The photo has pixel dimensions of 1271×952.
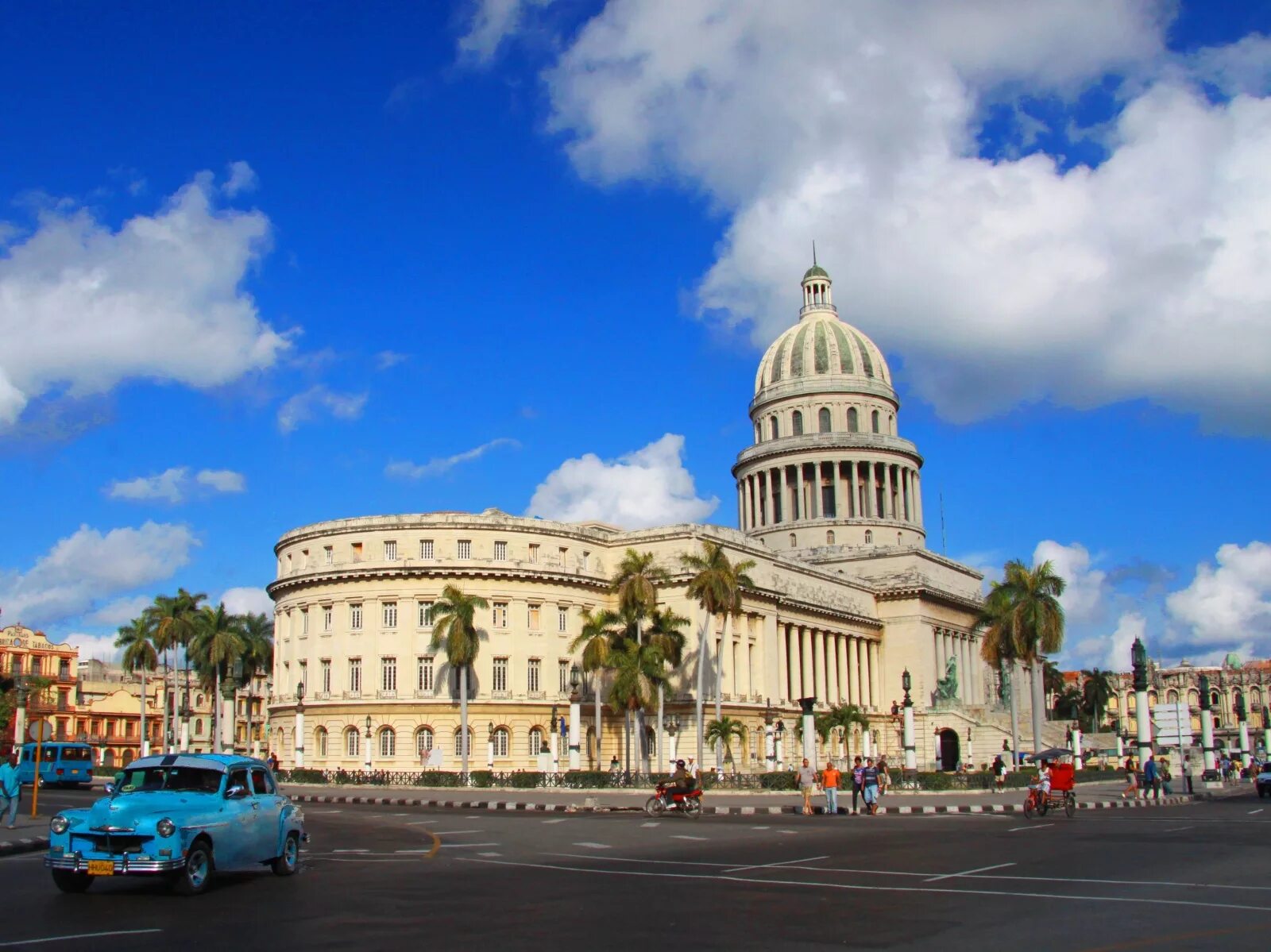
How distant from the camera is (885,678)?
97875mm

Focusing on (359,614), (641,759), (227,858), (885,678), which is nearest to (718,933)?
(227,858)

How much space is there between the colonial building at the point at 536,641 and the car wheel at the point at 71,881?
50198 mm

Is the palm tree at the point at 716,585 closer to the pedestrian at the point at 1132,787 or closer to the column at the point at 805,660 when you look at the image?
the column at the point at 805,660

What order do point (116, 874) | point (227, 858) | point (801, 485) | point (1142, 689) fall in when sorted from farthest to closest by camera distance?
1. point (801, 485)
2. point (1142, 689)
3. point (227, 858)
4. point (116, 874)

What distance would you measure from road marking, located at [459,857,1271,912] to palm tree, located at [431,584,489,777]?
45384 mm

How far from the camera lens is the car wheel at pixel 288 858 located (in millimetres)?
18906

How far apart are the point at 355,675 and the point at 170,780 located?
56872 mm

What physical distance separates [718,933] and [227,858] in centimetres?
748

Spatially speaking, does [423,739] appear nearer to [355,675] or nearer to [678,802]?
[355,675]

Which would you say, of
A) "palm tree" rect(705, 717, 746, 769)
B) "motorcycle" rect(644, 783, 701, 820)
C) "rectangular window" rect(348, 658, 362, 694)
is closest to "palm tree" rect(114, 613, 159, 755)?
"rectangular window" rect(348, 658, 362, 694)

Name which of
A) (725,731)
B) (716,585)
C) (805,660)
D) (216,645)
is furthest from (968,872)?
(216,645)

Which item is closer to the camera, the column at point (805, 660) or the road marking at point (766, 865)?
the road marking at point (766, 865)

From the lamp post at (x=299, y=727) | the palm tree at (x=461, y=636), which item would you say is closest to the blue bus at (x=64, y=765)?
the lamp post at (x=299, y=727)

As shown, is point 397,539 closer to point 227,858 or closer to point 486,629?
point 486,629
